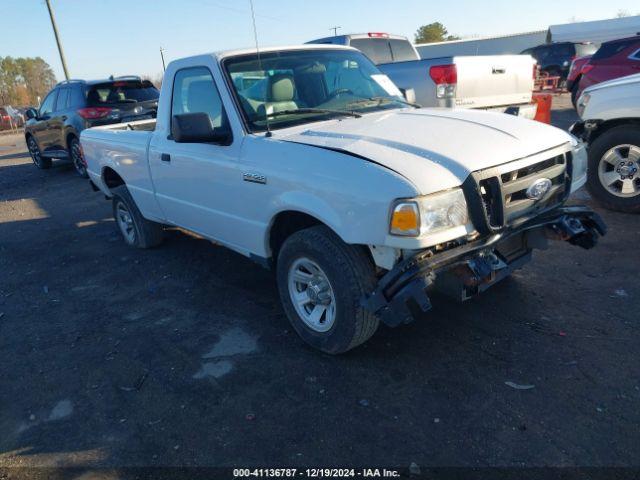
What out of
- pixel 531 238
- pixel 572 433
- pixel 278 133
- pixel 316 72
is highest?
pixel 316 72

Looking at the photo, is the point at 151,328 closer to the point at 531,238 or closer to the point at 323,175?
the point at 323,175

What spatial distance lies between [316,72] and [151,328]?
253cm

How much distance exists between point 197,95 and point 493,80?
15.2 feet

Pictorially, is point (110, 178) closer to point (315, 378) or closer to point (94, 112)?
point (315, 378)

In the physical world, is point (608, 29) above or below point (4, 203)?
above

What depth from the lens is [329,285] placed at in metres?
3.26

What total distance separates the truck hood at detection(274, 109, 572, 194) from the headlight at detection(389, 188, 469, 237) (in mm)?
58

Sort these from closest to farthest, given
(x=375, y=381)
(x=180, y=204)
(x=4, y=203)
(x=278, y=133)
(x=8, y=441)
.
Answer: (x=8, y=441), (x=375, y=381), (x=278, y=133), (x=180, y=204), (x=4, y=203)

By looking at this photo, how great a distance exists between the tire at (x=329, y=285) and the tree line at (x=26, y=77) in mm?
67667

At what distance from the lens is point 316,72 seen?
4152mm

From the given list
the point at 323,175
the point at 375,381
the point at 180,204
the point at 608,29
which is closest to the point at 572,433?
the point at 375,381

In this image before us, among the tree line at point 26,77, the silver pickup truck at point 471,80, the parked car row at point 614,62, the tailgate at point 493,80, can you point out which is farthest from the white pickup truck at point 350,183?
the tree line at point 26,77

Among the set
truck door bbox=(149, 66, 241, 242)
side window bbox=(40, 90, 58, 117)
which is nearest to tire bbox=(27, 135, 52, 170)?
side window bbox=(40, 90, 58, 117)

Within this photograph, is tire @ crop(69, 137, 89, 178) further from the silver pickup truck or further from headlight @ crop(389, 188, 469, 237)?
headlight @ crop(389, 188, 469, 237)
